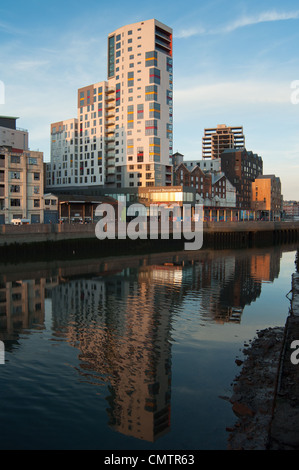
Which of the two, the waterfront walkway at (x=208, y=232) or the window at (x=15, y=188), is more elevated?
the window at (x=15, y=188)

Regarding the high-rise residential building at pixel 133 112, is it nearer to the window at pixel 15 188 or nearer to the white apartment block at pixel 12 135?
the white apartment block at pixel 12 135

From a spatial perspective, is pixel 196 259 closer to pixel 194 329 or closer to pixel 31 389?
pixel 194 329

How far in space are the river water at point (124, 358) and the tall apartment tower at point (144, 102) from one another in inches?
3436

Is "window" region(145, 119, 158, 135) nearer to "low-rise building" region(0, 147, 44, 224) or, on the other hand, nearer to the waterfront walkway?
the waterfront walkway

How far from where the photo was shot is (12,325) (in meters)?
26.3

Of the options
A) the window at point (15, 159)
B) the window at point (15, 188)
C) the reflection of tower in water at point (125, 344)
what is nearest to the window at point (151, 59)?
the window at point (15, 159)

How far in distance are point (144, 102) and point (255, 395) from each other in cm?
11938

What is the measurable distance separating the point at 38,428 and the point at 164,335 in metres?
11.3

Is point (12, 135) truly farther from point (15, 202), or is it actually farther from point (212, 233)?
point (212, 233)

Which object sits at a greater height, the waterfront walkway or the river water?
the waterfront walkway

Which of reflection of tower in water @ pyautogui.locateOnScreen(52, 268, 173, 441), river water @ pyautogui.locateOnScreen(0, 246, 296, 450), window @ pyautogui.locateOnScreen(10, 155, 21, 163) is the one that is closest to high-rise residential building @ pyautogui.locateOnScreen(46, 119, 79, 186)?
window @ pyautogui.locateOnScreen(10, 155, 21, 163)

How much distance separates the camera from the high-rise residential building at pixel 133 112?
124 meters

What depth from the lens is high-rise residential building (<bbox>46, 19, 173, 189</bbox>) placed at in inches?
4872
